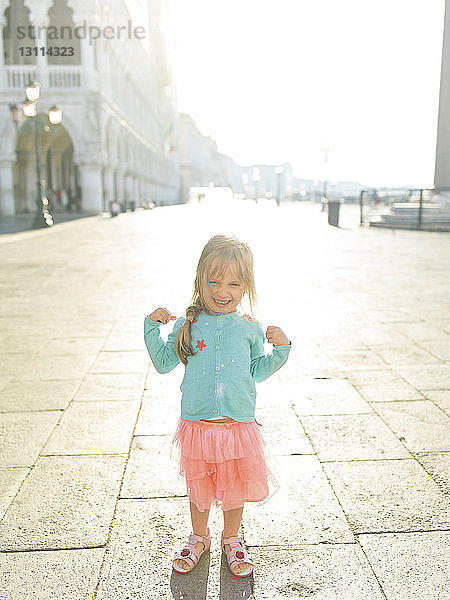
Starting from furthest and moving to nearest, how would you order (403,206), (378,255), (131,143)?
1. (131,143)
2. (403,206)
3. (378,255)

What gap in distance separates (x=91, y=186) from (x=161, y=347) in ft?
98.4

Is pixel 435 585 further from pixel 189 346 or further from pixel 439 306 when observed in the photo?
pixel 439 306

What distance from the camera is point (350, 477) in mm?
3010

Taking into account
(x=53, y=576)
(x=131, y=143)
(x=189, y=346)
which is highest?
(x=131, y=143)

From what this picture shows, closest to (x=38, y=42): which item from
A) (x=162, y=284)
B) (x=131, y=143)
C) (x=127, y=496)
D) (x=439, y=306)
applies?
(x=131, y=143)

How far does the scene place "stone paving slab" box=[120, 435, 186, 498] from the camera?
288 centimetres

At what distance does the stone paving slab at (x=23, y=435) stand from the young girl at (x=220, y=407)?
4.12 feet

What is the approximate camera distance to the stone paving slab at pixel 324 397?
392cm

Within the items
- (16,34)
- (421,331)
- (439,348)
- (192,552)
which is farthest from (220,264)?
(16,34)

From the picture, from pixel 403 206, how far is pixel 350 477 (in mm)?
22402

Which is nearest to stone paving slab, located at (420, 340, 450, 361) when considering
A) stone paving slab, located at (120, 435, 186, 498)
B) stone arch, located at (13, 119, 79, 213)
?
stone paving slab, located at (120, 435, 186, 498)

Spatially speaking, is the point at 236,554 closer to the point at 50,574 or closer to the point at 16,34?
the point at 50,574

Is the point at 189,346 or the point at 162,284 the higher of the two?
the point at 189,346

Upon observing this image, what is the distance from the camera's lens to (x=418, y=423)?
145 inches
